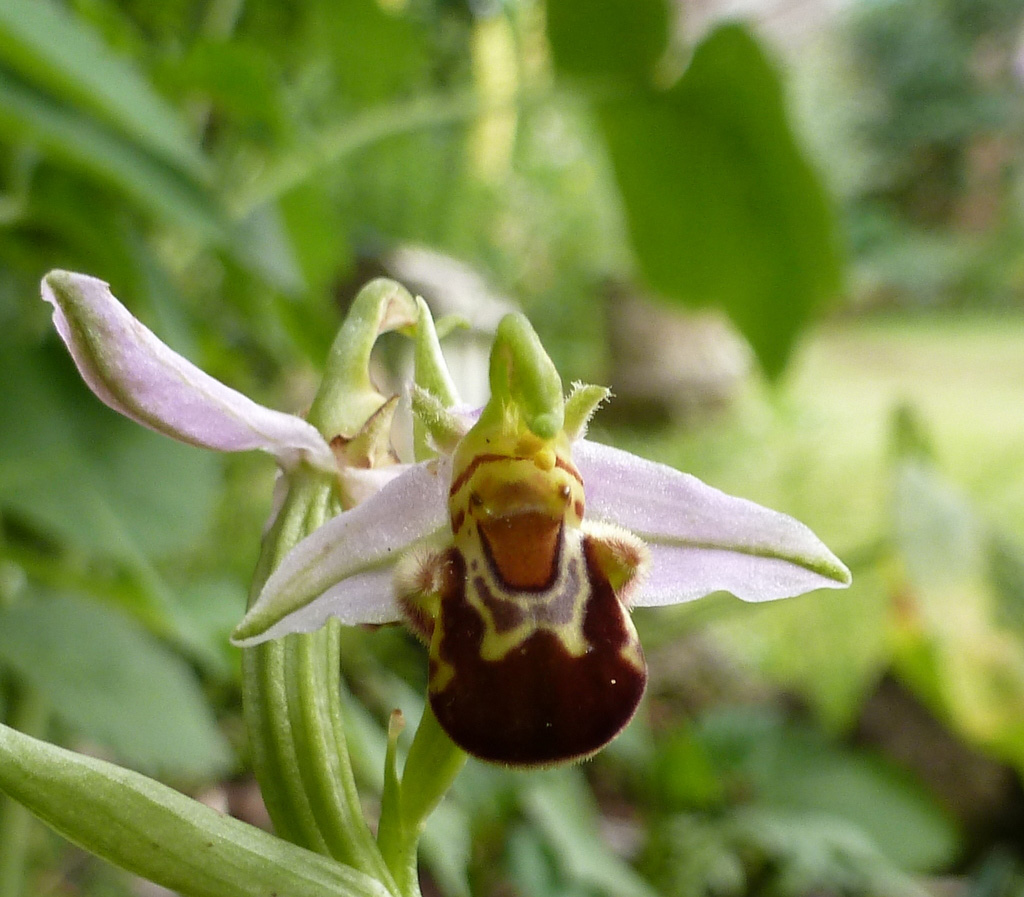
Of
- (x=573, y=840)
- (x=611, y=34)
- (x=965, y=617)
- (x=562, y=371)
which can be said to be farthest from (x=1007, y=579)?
(x=562, y=371)

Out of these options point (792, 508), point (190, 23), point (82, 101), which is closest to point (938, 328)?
point (792, 508)

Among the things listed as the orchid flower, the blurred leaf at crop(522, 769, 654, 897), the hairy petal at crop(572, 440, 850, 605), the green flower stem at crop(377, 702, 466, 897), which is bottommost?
the blurred leaf at crop(522, 769, 654, 897)

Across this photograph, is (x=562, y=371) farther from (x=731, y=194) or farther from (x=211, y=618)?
(x=211, y=618)

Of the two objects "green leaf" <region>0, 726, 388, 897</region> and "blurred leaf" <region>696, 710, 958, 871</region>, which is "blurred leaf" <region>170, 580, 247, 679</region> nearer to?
"green leaf" <region>0, 726, 388, 897</region>

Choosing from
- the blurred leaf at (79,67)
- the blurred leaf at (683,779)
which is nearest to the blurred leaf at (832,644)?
the blurred leaf at (683,779)

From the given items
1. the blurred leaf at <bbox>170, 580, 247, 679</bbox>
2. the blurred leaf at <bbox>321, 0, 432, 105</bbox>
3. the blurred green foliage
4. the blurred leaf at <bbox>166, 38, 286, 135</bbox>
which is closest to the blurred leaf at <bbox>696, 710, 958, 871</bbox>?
the blurred green foliage
